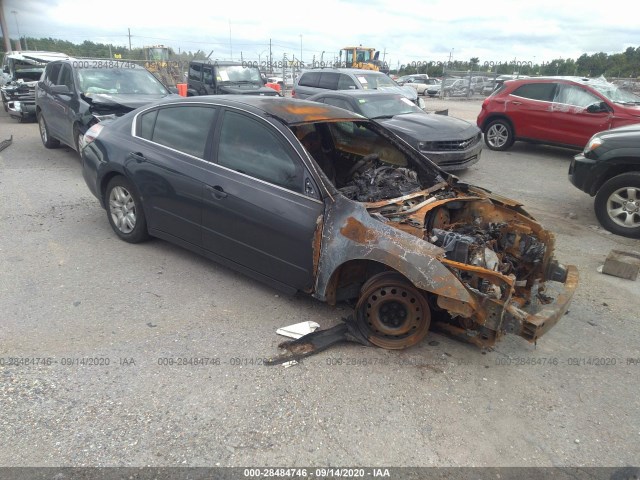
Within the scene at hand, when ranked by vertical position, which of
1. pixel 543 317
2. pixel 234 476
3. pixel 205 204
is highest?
pixel 205 204

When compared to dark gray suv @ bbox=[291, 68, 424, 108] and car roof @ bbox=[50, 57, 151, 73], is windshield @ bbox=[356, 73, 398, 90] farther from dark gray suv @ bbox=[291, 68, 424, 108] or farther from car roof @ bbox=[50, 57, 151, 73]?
car roof @ bbox=[50, 57, 151, 73]

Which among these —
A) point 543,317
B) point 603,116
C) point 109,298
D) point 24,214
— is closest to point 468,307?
point 543,317

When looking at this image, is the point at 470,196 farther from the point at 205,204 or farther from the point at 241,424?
the point at 241,424

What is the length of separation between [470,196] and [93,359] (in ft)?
10.6

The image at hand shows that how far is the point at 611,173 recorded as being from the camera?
624 cm

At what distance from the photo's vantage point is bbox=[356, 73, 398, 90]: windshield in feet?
Answer: 40.9

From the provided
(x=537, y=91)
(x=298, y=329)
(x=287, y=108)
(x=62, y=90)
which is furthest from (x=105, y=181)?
(x=537, y=91)

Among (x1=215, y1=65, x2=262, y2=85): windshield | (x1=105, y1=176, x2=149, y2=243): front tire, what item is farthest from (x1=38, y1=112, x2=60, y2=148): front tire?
(x1=105, y1=176, x2=149, y2=243): front tire

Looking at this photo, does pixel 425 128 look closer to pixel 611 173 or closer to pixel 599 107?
pixel 611 173

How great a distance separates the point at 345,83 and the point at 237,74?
3.83 meters

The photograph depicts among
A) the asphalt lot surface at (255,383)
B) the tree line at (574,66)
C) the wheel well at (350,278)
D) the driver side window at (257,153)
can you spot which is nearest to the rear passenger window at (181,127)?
the driver side window at (257,153)

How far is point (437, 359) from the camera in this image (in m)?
3.40

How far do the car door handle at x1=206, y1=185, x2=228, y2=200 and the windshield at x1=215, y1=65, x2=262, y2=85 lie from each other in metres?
11.0

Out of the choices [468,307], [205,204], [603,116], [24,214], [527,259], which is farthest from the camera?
[603,116]
